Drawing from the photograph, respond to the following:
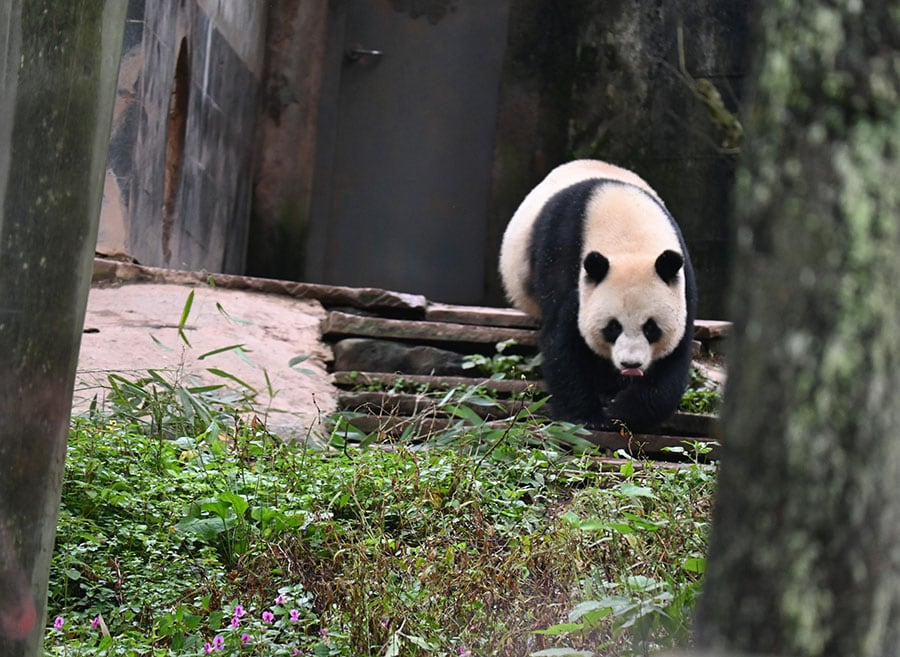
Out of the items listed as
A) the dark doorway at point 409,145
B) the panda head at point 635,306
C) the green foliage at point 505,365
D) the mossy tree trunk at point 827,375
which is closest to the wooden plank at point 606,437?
the panda head at point 635,306

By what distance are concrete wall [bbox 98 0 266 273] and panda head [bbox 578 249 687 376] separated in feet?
10.7

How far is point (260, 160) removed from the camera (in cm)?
1163

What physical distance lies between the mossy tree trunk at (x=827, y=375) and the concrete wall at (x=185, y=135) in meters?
6.60

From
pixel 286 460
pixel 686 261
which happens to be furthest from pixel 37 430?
pixel 686 261

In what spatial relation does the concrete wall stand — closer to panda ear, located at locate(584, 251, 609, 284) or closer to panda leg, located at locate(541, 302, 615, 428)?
panda leg, located at locate(541, 302, 615, 428)

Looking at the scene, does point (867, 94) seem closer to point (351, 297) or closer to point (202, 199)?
point (351, 297)

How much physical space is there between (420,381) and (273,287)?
A: 148cm

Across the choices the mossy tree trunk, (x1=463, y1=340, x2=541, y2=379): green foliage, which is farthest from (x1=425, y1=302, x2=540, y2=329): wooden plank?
the mossy tree trunk

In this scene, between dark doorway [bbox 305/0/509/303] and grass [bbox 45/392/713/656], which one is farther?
dark doorway [bbox 305/0/509/303]

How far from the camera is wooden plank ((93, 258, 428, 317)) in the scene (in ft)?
21.8

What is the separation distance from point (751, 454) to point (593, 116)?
35.2 feet

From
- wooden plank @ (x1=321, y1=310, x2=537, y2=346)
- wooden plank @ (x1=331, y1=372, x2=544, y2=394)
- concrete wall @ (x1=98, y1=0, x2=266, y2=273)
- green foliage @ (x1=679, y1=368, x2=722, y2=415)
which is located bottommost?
wooden plank @ (x1=331, y1=372, x2=544, y2=394)

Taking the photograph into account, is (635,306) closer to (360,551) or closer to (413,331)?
(413,331)

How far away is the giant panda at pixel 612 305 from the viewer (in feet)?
17.6
